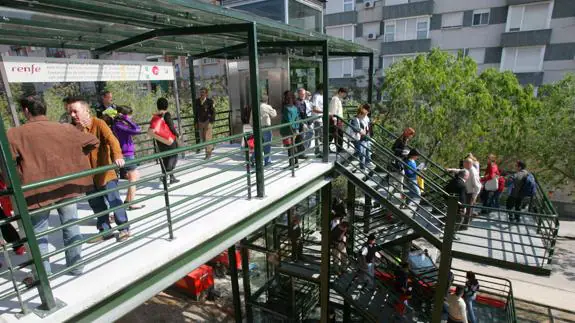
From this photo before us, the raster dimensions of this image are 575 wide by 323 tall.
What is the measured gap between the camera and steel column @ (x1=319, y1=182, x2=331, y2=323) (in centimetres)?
786

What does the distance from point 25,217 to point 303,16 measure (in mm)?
9899

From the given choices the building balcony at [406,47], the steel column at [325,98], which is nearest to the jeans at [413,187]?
the steel column at [325,98]

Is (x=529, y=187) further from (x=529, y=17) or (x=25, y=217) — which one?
(x=529, y=17)

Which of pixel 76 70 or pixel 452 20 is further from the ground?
pixel 452 20

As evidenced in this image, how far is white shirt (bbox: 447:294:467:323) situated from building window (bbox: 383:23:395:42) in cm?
2353

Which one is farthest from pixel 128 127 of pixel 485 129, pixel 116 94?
pixel 116 94

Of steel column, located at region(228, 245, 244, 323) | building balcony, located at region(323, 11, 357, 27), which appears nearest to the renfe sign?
steel column, located at region(228, 245, 244, 323)

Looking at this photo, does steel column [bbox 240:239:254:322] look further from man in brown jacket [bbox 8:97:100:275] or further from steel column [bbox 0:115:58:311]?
steel column [bbox 0:115:58:311]

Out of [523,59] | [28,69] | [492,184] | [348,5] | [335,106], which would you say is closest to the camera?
[28,69]

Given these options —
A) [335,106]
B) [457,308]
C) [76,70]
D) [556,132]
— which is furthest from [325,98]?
[556,132]

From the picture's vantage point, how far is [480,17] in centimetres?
2330

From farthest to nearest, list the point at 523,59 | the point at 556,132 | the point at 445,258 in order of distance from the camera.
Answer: the point at 523,59, the point at 556,132, the point at 445,258

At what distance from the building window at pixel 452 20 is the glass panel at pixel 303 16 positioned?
1772cm

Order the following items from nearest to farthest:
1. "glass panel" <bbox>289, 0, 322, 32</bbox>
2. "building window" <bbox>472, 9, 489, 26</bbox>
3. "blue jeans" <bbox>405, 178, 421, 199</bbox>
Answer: "blue jeans" <bbox>405, 178, 421, 199</bbox>, "glass panel" <bbox>289, 0, 322, 32</bbox>, "building window" <bbox>472, 9, 489, 26</bbox>
